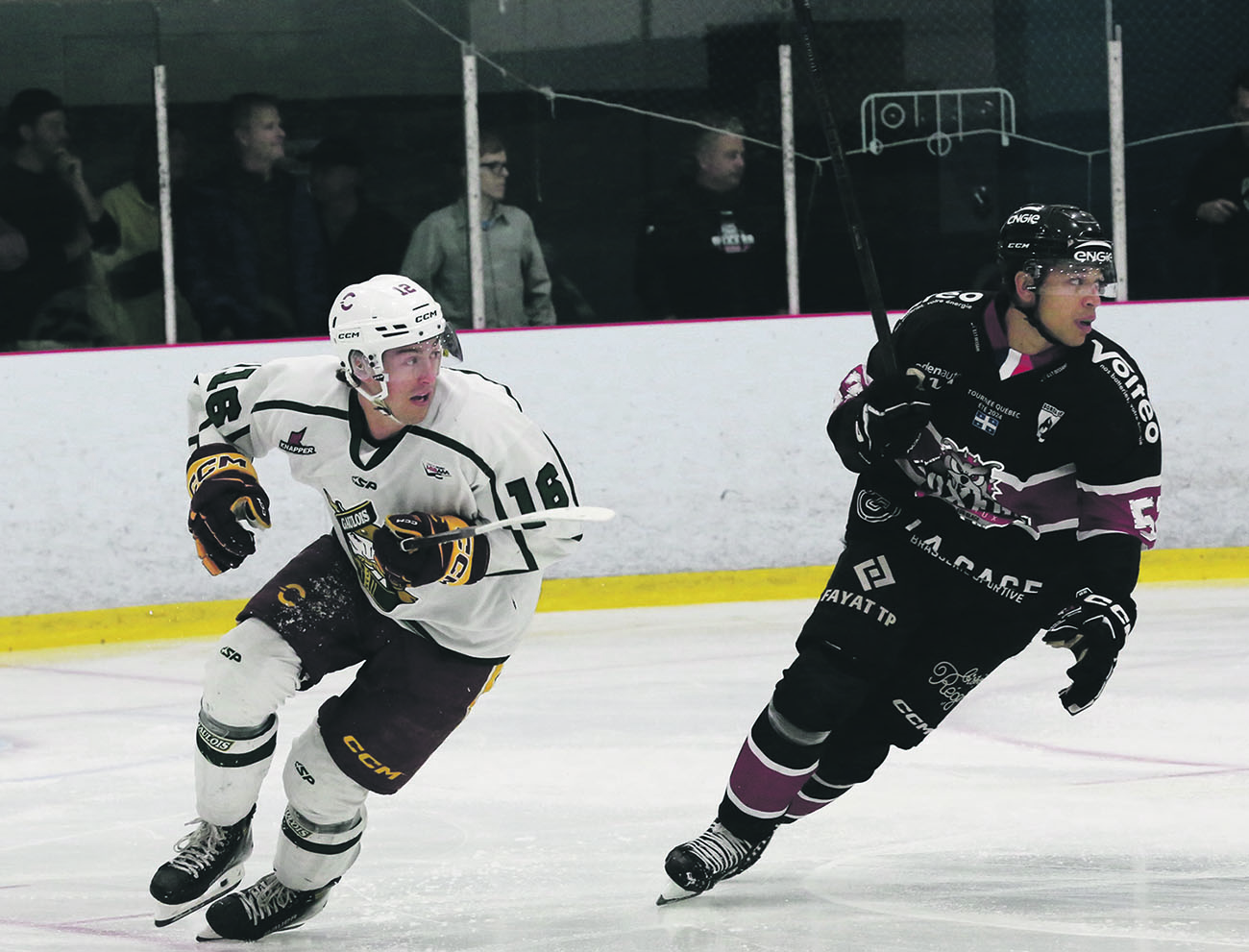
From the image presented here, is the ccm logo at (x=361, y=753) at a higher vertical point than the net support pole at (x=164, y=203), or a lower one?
lower

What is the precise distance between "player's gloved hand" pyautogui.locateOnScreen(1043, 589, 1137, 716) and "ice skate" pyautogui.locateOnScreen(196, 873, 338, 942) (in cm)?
119

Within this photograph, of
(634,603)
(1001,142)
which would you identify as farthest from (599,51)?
(634,603)

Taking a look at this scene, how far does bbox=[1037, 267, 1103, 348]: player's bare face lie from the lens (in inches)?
126

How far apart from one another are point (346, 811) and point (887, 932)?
854mm

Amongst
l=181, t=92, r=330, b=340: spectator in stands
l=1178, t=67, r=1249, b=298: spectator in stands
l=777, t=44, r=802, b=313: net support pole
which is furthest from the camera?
l=1178, t=67, r=1249, b=298: spectator in stands

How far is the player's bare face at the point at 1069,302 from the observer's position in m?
3.20

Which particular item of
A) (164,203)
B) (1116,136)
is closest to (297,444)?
(164,203)

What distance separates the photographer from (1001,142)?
673cm

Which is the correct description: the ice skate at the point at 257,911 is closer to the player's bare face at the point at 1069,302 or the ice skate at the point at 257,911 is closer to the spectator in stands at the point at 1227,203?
the player's bare face at the point at 1069,302

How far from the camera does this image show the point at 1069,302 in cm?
320

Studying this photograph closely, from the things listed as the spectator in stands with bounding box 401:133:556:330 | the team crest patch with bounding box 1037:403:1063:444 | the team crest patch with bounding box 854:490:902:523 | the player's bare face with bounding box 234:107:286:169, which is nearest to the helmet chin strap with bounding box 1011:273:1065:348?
the team crest patch with bounding box 1037:403:1063:444

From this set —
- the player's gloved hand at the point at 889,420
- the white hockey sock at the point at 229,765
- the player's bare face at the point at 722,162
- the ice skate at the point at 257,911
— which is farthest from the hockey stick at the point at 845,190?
the player's bare face at the point at 722,162

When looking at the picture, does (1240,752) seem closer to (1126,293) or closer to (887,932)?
(887,932)

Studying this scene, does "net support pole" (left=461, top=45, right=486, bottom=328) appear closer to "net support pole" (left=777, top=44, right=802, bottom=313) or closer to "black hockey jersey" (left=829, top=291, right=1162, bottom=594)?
"net support pole" (left=777, top=44, right=802, bottom=313)
